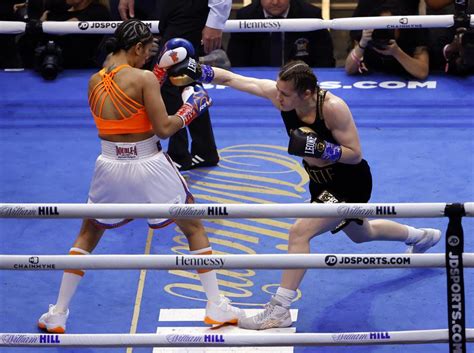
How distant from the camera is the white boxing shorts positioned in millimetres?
5426

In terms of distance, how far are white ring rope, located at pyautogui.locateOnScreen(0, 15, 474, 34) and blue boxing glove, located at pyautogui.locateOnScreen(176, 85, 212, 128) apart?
2.34m

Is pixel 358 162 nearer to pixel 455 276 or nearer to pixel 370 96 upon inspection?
pixel 455 276

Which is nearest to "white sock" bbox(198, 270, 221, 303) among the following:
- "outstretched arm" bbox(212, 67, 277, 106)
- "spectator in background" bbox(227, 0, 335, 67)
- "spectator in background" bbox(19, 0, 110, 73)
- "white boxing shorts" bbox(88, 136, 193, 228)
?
"white boxing shorts" bbox(88, 136, 193, 228)

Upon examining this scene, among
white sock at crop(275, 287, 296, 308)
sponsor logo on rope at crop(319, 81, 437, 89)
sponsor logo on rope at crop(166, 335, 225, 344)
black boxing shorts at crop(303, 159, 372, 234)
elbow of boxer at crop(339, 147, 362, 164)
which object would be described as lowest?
white sock at crop(275, 287, 296, 308)

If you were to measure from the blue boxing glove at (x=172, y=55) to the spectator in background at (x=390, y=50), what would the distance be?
267cm

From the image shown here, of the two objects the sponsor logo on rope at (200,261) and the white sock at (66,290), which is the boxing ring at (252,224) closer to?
the sponsor logo on rope at (200,261)

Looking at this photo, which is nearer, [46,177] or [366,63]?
[46,177]

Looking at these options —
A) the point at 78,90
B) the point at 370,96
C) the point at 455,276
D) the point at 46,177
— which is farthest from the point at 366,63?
the point at 455,276

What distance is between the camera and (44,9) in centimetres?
914

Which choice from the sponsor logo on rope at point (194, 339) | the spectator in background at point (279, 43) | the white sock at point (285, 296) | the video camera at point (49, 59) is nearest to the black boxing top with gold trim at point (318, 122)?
the white sock at point (285, 296)

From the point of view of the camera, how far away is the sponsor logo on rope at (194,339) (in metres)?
4.22

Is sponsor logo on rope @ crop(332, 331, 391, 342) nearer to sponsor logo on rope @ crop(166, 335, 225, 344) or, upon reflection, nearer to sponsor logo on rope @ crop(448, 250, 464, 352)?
sponsor logo on rope @ crop(448, 250, 464, 352)

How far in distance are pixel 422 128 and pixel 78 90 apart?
2.84 metres

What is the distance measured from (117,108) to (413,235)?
1.91m
